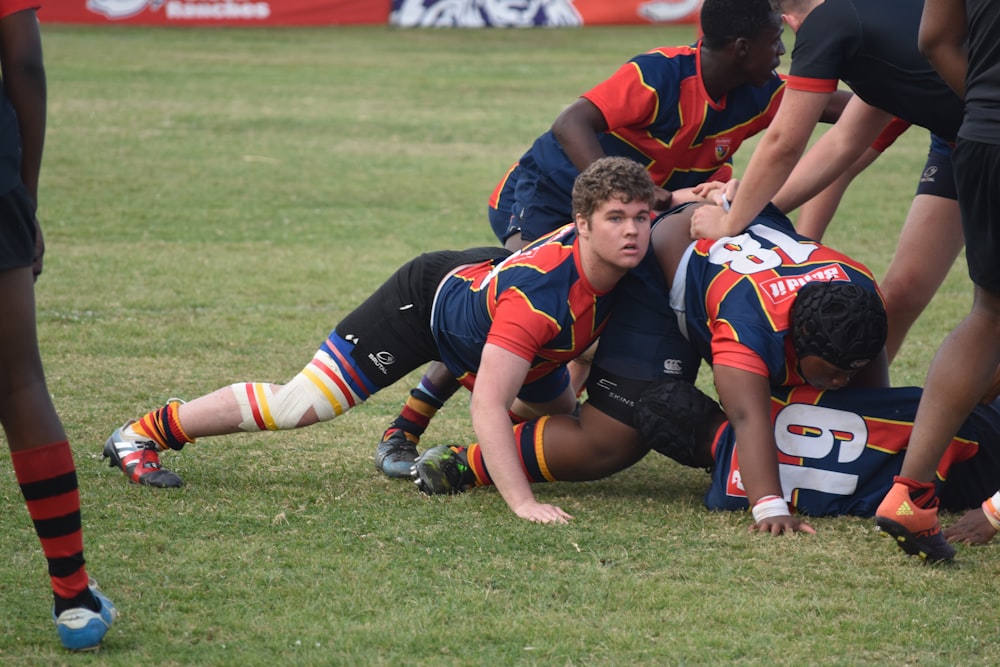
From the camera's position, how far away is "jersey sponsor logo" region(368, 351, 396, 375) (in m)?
4.53

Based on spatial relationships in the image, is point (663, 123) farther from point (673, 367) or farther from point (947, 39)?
point (947, 39)

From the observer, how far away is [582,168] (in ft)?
16.2

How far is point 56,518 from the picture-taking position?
315cm

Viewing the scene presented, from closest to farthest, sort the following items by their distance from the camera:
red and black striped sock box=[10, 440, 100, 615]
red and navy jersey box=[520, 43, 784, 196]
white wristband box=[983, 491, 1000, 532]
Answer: red and black striped sock box=[10, 440, 100, 615]
white wristband box=[983, 491, 1000, 532]
red and navy jersey box=[520, 43, 784, 196]

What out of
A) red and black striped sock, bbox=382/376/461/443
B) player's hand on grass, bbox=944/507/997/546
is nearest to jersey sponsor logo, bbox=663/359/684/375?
red and black striped sock, bbox=382/376/461/443

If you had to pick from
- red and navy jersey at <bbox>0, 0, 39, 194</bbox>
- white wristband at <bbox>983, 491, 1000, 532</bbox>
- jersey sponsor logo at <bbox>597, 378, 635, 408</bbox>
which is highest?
red and navy jersey at <bbox>0, 0, 39, 194</bbox>

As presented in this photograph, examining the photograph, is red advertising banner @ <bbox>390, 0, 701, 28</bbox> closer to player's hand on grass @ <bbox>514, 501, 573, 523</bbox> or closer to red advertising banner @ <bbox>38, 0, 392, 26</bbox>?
red advertising banner @ <bbox>38, 0, 392, 26</bbox>

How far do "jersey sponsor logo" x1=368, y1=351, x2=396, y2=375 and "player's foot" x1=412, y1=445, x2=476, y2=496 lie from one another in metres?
0.33

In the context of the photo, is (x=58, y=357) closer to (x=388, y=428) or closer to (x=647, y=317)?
(x=388, y=428)

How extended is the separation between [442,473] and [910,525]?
157 cm

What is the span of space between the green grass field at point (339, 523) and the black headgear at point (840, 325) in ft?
1.80

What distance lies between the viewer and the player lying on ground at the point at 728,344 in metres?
4.04

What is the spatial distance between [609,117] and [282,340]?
2257 millimetres

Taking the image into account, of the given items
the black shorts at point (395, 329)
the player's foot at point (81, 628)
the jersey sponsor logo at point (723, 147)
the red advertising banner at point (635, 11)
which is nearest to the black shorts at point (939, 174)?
the jersey sponsor logo at point (723, 147)
